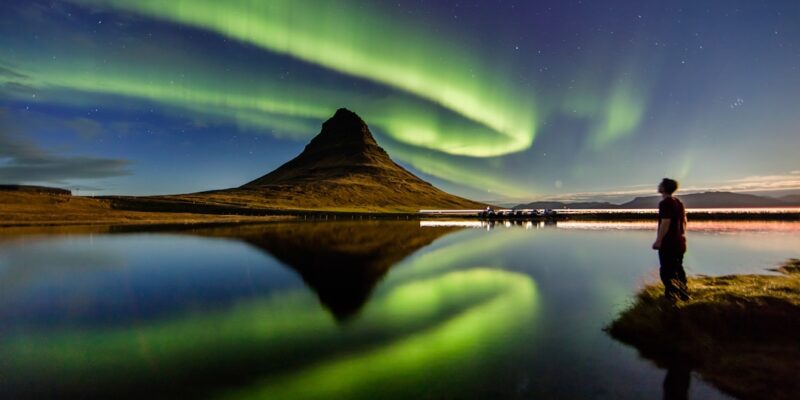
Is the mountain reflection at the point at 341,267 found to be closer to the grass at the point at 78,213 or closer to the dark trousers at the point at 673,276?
the dark trousers at the point at 673,276

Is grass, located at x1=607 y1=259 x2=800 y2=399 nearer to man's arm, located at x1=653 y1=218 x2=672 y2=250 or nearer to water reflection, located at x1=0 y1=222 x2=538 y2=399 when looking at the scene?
man's arm, located at x1=653 y1=218 x2=672 y2=250

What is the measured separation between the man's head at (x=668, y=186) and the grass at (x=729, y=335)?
3077 millimetres

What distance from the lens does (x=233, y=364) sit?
344 inches

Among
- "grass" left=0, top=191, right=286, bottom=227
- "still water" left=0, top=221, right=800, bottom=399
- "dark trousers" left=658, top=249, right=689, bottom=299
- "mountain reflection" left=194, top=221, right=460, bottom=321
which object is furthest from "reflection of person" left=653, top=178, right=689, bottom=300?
"grass" left=0, top=191, right=286, bottom=227

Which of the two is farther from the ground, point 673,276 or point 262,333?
point 673,276

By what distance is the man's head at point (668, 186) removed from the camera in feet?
37.3

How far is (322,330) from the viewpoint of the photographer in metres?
11.2

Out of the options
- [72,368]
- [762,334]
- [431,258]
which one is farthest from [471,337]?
[431,258]

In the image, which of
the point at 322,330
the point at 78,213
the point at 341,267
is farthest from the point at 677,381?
the point at 78,213

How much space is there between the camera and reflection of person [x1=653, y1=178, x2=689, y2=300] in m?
11.0

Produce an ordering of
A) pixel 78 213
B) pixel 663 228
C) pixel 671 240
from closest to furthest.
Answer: pixel 663 228
pixel 671 240
pixel 78 213

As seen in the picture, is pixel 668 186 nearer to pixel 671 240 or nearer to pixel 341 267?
pixel 671 240

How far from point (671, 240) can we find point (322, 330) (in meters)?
10.0

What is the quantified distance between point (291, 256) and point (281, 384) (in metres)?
21.1
